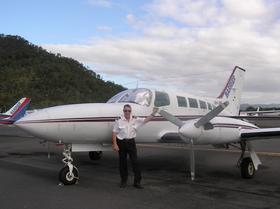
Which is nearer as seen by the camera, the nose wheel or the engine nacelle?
the nose wheel

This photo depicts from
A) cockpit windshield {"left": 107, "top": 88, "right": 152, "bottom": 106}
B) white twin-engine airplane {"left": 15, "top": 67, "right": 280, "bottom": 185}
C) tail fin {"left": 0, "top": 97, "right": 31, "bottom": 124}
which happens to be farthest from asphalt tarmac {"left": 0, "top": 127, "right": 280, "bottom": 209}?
tail fin {"left": 0, "top": 97, "right": 31, "bottom": 124}

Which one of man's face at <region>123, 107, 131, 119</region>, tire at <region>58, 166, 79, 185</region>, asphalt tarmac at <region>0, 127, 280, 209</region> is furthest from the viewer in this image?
man's face at <region>123, 107, 131, 119</region>

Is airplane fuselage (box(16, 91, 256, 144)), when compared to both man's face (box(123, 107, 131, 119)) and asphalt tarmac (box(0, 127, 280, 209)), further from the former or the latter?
asphalt tarmac (box(0, 127, 280, 209))

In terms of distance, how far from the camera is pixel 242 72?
1698 cm

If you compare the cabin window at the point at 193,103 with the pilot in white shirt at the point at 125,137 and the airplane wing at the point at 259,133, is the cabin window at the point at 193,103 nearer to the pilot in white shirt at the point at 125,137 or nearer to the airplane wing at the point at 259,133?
the airplane wing at the point at 259,133

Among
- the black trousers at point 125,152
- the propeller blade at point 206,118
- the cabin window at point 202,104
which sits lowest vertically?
the black trousers at point 125,152

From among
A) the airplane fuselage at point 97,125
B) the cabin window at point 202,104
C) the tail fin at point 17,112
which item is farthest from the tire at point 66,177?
the tail fin at point 17,112

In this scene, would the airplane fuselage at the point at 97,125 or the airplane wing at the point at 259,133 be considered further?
the airplane wing at the point at 259,133

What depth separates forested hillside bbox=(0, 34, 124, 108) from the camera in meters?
77.9

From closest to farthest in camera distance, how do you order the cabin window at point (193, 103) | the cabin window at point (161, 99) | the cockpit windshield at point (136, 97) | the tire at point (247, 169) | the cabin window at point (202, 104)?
the tire at point (247, 169) < the cockpit windshield at point (136, 97) < the cabin window at point (161, 99) < the cabin window at point (193, 103) < the cabin window at point (202, 104)

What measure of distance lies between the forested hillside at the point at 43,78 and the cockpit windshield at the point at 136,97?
6113cm

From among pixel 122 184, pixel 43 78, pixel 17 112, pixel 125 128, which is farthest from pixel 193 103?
pixel 43 78

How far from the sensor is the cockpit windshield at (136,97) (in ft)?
36.2

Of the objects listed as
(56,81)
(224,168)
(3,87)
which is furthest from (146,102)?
(56,81)
